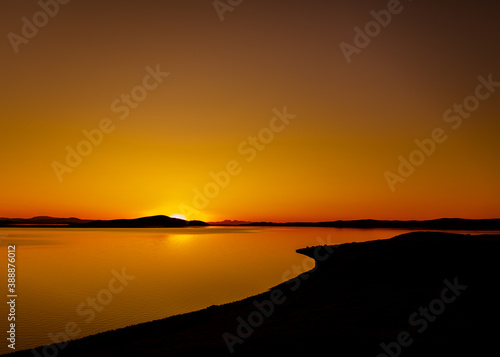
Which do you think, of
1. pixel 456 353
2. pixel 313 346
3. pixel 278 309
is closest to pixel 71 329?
pixel 278 309

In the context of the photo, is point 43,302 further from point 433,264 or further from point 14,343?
point 433,264

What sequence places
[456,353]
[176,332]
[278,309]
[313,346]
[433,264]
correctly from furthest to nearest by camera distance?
1. [433,264]
2. [278,309]
3. [176,332]
4. [313,346]
5. [456,353]

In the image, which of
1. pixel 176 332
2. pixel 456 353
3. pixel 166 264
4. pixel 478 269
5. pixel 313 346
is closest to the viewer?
pixel 456 353

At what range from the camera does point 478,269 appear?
28656 mm

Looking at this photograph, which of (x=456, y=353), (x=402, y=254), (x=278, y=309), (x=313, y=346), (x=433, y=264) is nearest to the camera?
(x=456, y=353)

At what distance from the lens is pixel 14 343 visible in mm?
21531

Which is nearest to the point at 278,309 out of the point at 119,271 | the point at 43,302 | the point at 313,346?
the point at 313,346

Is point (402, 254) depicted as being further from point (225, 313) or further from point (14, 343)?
point (14, 343)

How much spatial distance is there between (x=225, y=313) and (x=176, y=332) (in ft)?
16.7

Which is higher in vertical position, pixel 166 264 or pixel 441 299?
pixel 166 264

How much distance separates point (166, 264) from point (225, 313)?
124ft

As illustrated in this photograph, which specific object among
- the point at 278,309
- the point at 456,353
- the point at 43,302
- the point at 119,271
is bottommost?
the point at 456,353

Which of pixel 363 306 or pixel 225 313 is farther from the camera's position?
pixel 225 313

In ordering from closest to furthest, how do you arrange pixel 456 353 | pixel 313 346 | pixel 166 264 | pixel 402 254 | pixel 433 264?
pixel 456 353 → pixel 313 346 → pixel 433 264 → pixel 402 254 → pixel 166 264
